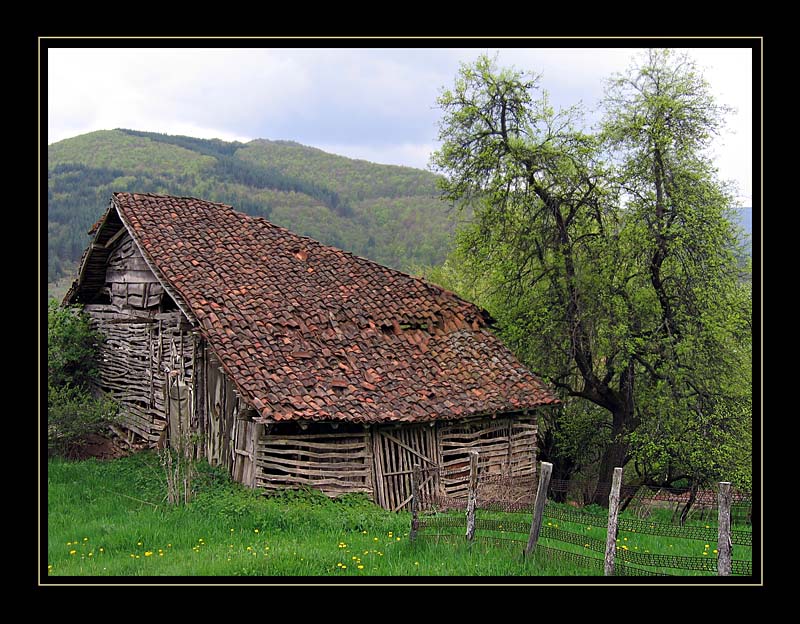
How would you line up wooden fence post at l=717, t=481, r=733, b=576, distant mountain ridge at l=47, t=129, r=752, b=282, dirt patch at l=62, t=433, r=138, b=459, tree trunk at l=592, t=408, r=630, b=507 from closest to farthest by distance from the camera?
1. wooden fence post at l=717, t=481, r=733, b=576
2. dirt patch at l=62, t=433, r=138, b=459
3. tree trunk at l=592, t=408, r=630, b=507
4. distant mountain ridge at l=47, t=129, r=752, b=282

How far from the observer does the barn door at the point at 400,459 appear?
14.0m

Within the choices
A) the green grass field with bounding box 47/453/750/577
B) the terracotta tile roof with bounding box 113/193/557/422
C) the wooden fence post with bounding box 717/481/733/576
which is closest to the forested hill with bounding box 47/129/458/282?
the terracotta tile roof with bounding box 113/193/557/422

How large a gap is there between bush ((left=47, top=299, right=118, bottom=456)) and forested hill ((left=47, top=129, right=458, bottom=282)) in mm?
22298

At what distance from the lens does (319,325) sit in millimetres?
15383

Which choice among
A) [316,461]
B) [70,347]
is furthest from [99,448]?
[316,461]

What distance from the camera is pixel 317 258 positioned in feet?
57.5

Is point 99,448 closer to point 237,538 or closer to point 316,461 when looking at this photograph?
point 316,461

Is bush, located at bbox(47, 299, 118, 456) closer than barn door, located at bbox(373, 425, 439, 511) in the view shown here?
No

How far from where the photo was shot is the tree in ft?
55.2

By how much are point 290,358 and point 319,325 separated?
4.70ft

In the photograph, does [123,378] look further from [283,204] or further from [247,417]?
[283,204]

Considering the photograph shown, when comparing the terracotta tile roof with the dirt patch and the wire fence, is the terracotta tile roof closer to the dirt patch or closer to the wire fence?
the wire fence
